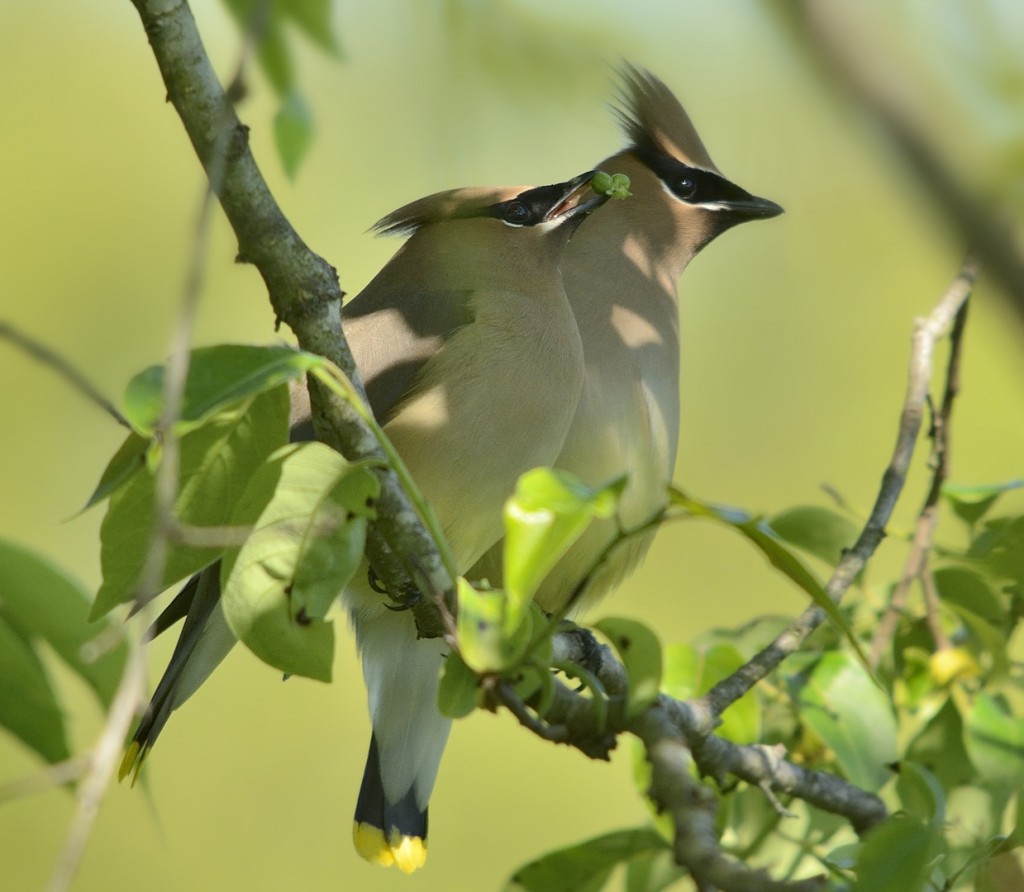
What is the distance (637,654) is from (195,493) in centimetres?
65

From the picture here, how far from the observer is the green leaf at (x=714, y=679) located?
2408mm

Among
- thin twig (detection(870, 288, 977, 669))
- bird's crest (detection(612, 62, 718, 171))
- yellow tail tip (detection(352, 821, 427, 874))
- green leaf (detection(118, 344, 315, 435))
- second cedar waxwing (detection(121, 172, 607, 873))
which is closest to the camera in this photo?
green leaf (detection(118, 344, 315, 435))

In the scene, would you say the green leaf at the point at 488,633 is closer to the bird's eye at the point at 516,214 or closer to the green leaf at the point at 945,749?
the green leaf at the point at 945,749

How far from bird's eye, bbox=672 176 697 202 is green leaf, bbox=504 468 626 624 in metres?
2.80

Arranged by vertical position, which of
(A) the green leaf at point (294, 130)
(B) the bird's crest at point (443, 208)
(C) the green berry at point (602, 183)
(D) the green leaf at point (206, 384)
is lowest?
(C) the green berry at point (602, 183)

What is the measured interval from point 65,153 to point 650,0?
4.46 m

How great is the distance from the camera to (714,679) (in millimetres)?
2471

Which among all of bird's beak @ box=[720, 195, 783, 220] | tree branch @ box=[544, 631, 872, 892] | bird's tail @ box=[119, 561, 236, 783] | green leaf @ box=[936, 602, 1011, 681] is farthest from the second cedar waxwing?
green leaf @ box=[936, 602, 1011, 681]

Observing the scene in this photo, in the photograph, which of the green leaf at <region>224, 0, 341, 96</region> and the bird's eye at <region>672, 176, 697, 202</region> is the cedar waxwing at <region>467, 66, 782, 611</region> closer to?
the bird's eye at <region>672, 176, 697, 202</region>

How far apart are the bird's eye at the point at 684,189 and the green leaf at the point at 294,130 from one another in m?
2.48

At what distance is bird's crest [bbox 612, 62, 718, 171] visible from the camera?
13.5ft

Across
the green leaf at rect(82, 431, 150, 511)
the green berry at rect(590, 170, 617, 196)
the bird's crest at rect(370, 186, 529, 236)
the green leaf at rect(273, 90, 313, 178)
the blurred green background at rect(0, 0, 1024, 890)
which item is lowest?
the blurred green background at rect(0, 0, 1024, 890)

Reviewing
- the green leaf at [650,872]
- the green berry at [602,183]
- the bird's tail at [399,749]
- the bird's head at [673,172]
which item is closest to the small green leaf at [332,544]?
the green leaf at [650,872]

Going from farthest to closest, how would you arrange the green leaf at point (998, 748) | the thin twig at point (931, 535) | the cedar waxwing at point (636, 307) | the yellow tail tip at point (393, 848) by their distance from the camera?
the yellow tail tip at point (393, 848)
the cedar waxwing at point (636, 307)
the thin twig at point (931, 535)
the green leaf at point (998, 748)
